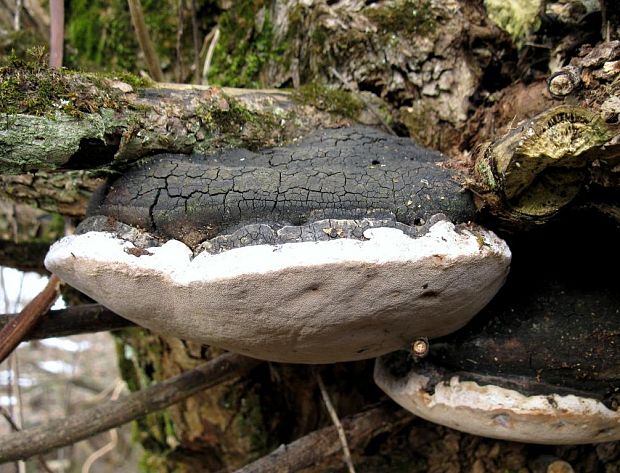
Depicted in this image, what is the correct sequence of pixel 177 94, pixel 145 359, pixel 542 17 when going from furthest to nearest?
pixel 145 359
pixel 542 17
pixel 177 94

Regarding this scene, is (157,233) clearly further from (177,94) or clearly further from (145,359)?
(145,359)

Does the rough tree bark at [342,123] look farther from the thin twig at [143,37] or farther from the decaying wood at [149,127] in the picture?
the thin twig at [143,37]

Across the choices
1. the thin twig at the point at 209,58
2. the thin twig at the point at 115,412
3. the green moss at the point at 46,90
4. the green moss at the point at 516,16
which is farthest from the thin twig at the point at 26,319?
the green moss at the point at 516,16

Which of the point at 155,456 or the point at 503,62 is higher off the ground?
the point at 503,62

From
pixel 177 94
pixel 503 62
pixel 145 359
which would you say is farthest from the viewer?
pixel 145 359

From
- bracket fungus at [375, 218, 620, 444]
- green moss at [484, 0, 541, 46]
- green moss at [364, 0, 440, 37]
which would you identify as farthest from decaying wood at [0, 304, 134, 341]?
green moss at [484, 0, 541, 46]

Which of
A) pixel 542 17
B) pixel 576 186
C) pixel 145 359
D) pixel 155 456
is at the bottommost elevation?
pixel 155 456

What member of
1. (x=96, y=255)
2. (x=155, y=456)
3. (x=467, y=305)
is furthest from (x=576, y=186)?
(x=155, y=456)
